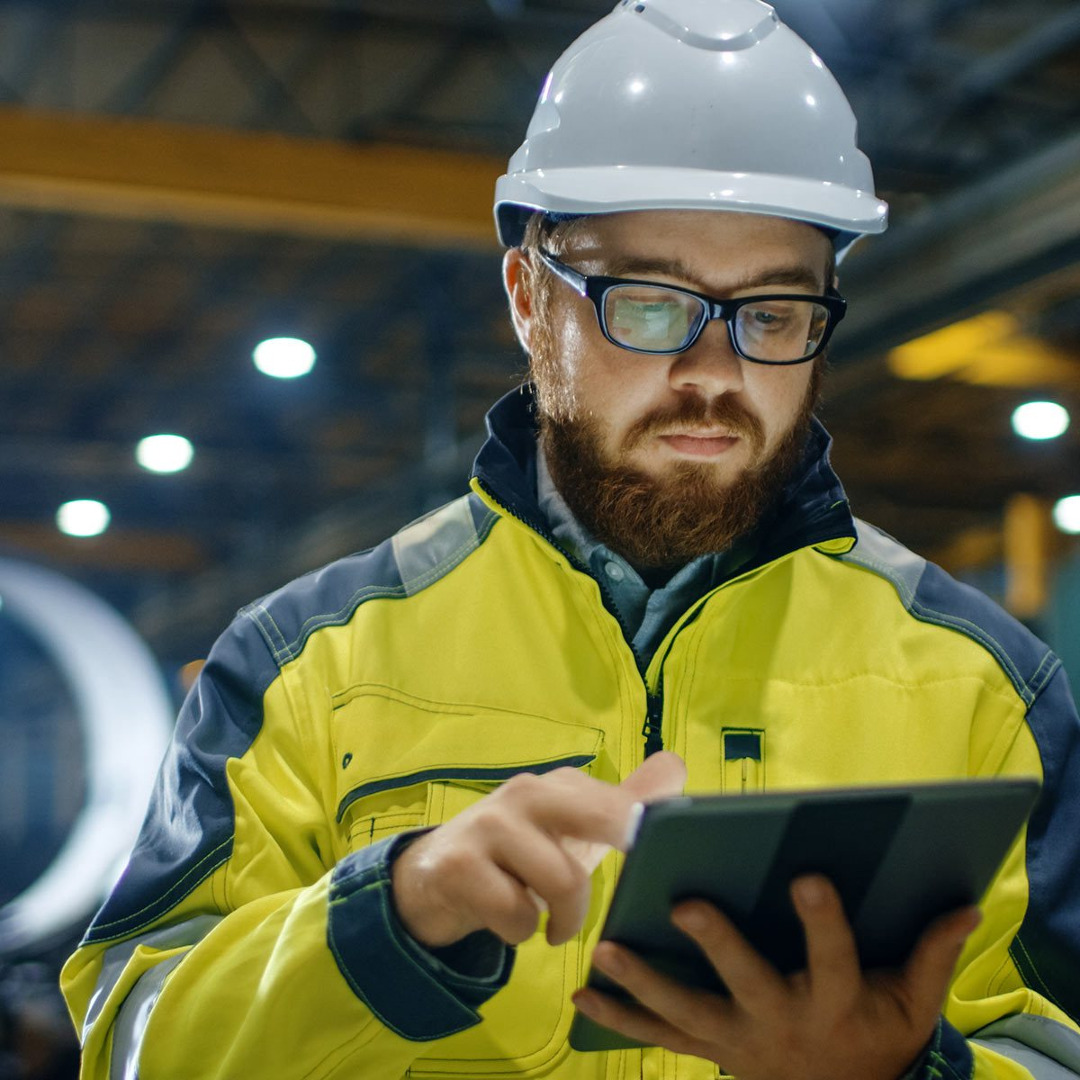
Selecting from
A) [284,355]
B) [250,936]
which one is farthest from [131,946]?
[284,355]

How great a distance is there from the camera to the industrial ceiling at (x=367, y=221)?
5.36 m

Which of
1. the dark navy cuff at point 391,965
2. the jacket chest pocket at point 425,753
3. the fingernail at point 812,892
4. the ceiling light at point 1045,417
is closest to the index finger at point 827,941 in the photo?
the fingernail at point 812,892

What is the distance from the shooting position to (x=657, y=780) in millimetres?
1161

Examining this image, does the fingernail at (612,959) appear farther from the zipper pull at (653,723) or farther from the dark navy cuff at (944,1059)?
the zipper pull at (653,723)

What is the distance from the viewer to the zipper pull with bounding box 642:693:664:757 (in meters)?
1.56

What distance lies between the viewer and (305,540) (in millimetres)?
13320

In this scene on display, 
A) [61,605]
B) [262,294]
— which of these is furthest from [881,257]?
[262,294]

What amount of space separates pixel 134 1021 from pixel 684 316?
94 cm

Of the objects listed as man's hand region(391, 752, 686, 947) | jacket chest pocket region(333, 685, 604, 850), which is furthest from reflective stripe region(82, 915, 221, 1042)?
man's hand region(391, 752, 686, 947)

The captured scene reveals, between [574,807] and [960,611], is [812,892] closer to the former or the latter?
[574,807]

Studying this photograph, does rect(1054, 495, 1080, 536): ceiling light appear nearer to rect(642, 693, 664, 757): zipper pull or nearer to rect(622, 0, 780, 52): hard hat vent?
rect(622, 0, 780, 52): hard hat vent

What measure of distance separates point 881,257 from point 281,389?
6957 millimetres

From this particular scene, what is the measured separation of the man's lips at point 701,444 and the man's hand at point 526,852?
0.59m

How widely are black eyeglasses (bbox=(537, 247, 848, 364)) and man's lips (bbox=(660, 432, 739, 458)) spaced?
10cm
